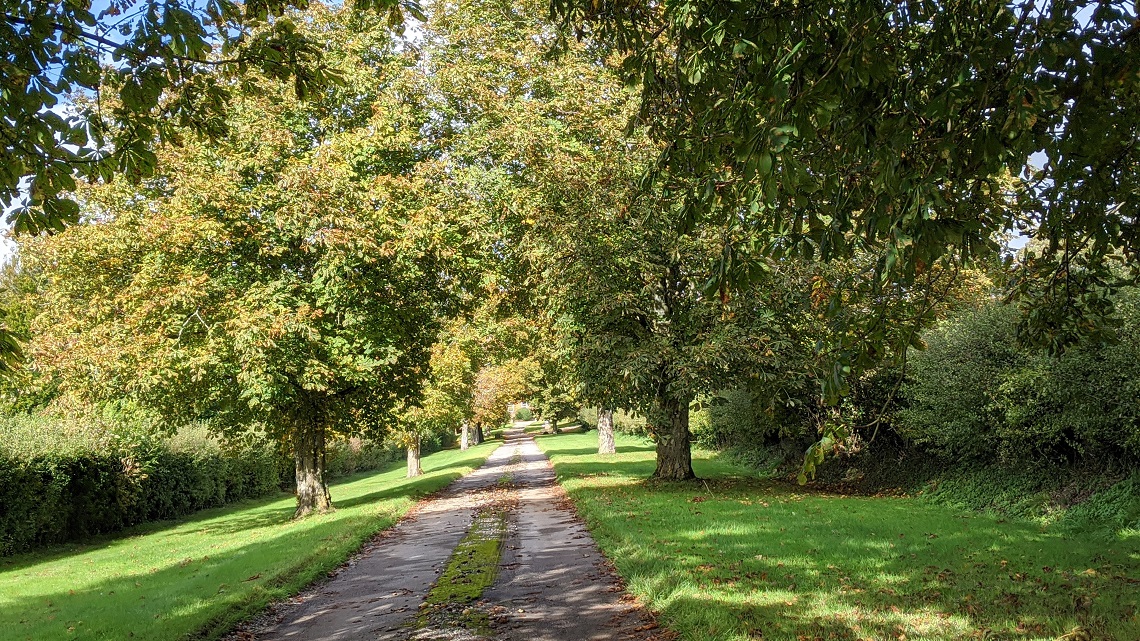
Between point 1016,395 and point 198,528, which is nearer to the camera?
point 1016,395

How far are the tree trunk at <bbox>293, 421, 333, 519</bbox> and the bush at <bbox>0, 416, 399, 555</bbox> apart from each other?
4.71ft

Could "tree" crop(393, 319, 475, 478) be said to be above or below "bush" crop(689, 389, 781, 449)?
above

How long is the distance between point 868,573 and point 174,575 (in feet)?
34.1

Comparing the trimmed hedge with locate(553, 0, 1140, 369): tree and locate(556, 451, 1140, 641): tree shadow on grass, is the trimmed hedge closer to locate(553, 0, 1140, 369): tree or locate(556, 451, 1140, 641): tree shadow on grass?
locate(556, 451, 1140, 641): tree shadow on grass

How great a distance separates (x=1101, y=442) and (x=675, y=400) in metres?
9.62

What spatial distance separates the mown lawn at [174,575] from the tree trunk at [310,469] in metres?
0.72

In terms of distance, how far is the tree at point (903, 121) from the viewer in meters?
3.76

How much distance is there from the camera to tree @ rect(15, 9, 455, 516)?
16.2 meters

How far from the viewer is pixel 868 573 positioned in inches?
316

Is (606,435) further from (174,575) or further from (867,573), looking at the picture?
(867,573)

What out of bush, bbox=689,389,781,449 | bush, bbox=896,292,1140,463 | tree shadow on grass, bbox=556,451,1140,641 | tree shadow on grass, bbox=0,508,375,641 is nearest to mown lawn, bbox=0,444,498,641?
tree shadow on grass, bbox=0,508,375,641

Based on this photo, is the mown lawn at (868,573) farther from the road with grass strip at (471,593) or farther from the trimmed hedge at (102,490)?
the trimmed hedge at (102,490)

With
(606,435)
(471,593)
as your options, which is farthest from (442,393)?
(471,593)

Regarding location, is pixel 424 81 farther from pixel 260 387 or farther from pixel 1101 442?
pixel 1101 442
